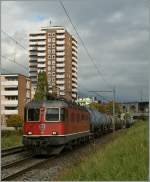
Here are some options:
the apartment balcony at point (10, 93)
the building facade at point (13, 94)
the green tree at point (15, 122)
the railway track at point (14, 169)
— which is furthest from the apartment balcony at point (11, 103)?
the railway track at point (14, 169)

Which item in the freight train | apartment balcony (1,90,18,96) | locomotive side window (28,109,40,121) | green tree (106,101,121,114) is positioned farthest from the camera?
apartment balcony (1,90,18,96)

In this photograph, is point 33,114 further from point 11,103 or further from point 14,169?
point 11,103

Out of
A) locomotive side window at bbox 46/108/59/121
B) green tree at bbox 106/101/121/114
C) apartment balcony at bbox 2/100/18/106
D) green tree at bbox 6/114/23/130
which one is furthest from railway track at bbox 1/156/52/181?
apartment balcony at bbox 2/100/18/106

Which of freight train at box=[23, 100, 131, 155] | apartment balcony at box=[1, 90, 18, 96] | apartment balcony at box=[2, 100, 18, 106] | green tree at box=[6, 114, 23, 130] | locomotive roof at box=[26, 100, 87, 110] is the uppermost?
apartment balcony at box=[1, 90, 18, 96]

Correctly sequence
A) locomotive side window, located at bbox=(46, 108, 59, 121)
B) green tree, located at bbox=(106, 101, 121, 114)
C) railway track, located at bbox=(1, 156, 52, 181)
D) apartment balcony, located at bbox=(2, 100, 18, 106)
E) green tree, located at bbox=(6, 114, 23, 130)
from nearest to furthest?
railway track, located at bbox=(1, 156, 52, 181) → locomotive side window, located at bbox=(46, 108, 59, 121) → green tree, located at bbox=(6, 114, 23, 130) → green tree, located at bbox=(106, 101, 121, 114) → apartment balcony, located at bbox=(2, 100, 18, 106)


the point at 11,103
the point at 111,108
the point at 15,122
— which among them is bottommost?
→ the point at 15,122

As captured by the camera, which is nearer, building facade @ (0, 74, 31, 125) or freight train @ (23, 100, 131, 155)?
freight train @ (23, 100, 131, 155)

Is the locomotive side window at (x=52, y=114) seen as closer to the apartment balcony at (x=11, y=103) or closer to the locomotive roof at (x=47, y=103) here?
the locomotive roof at (x=47, y=103)

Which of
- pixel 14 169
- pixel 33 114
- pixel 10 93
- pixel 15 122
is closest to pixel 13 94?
pixel 10 93

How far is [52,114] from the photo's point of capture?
71.9ft

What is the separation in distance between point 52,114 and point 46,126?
0.66 meters

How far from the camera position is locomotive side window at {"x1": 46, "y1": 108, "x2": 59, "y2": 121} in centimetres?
2180

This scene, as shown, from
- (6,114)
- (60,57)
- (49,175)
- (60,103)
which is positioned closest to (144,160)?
(49,175)

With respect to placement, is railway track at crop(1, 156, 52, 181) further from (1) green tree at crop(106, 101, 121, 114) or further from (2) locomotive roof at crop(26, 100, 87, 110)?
(1) green tree at crop(106, 101, 121, 114)
